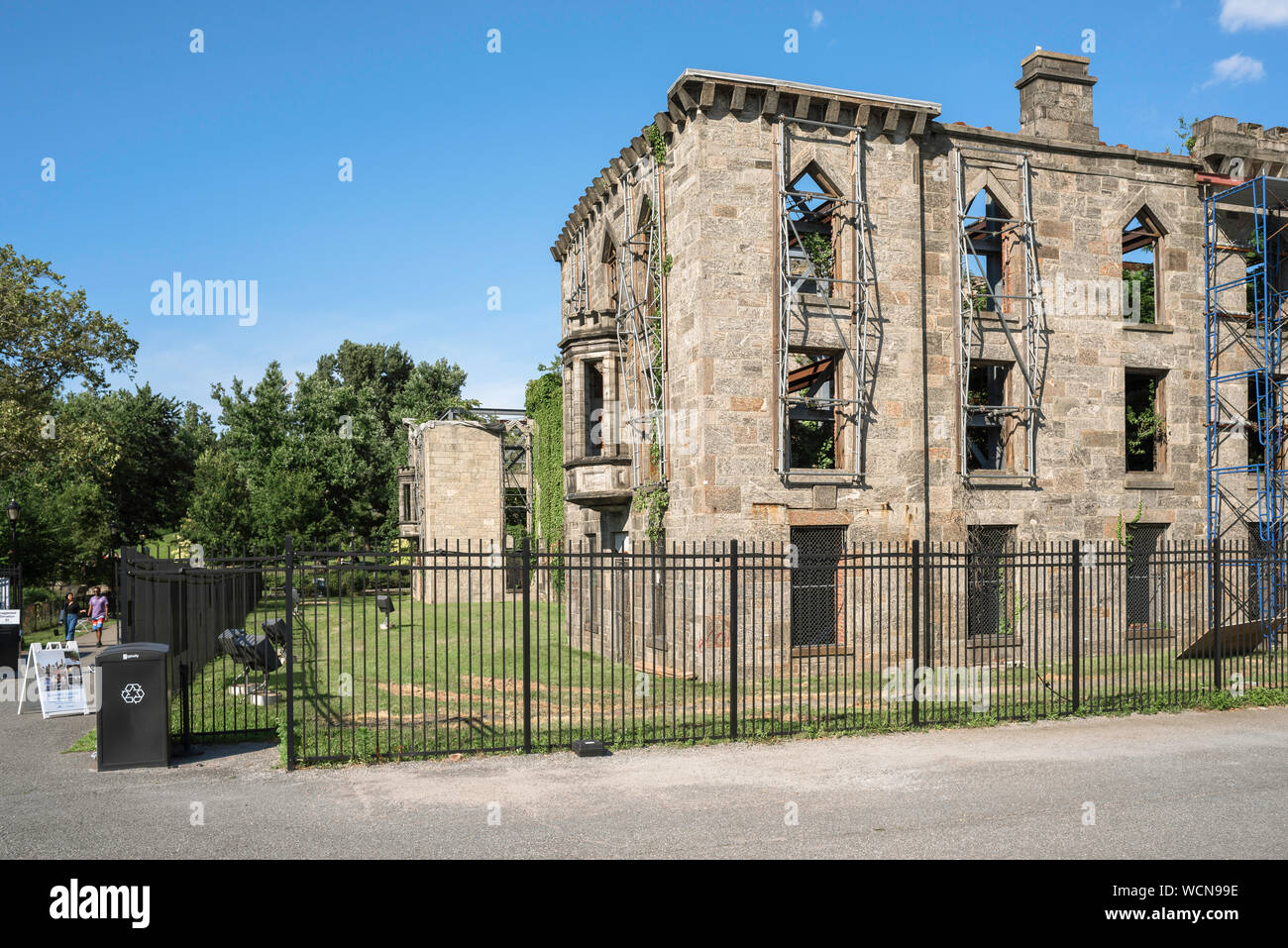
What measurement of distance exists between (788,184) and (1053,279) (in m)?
6.63

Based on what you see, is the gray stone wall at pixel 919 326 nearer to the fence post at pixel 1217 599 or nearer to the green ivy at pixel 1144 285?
the green ivy at pixel 1144 285

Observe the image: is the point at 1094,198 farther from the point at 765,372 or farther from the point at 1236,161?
the point at 765,372

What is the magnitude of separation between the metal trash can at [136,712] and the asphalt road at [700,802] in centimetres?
21

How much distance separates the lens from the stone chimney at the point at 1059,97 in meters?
21.3

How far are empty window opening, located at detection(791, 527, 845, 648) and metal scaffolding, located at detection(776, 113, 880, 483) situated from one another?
115 cm

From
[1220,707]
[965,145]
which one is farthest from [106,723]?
[965,145]

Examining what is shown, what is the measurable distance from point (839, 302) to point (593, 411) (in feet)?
24.1

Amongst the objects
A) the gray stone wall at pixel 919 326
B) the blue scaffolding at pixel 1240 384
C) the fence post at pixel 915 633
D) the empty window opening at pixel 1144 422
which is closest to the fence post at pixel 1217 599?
the fence post at pixel 915 633

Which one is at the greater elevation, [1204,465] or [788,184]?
[788,184]

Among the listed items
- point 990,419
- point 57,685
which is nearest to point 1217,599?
point 990,419

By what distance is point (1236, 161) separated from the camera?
2242cm

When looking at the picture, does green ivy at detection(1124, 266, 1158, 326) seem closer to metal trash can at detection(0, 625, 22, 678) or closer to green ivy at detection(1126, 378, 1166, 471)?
green ivy at detection(1126, 378, 1166, 471)

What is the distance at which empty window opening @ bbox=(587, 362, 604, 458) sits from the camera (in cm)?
2300

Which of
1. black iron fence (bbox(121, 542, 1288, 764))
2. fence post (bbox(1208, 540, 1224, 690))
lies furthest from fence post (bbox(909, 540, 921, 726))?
fence post (bbox(1208, 540, 1224, 690))
